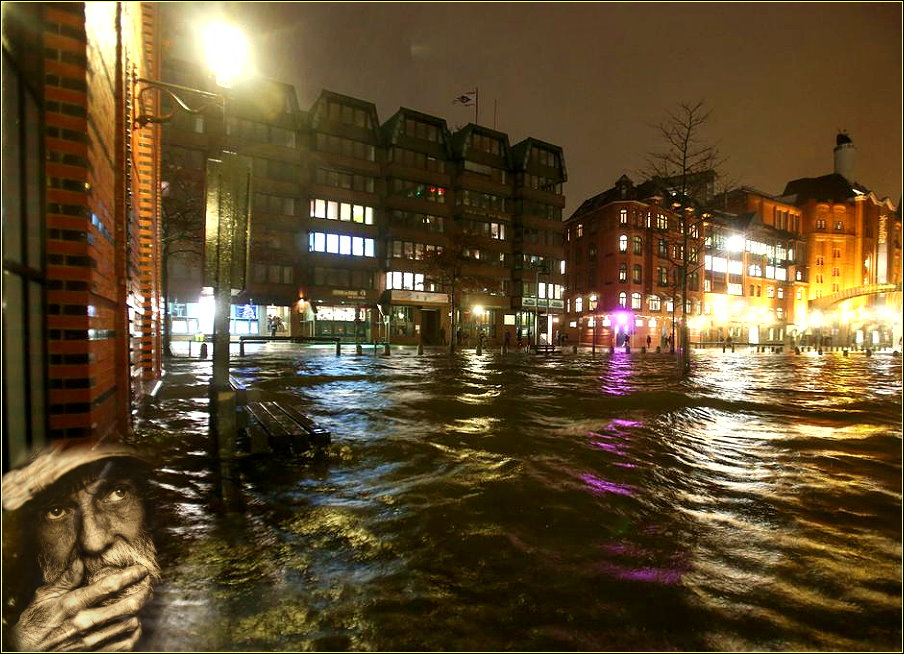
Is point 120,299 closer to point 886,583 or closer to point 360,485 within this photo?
point 360,485

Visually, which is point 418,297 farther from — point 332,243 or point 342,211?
point 342,211

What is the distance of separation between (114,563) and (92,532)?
49cm

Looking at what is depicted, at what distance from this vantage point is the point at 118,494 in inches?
150

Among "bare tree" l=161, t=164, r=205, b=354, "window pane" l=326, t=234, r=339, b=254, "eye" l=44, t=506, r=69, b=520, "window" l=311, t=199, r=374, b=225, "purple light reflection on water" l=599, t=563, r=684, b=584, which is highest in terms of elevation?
"window" l=311, t=199, r=374, b=225

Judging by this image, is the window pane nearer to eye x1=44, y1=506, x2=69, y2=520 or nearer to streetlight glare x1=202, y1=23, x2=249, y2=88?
streetlight glare x1=202, y1=23, x2=249, y2=88

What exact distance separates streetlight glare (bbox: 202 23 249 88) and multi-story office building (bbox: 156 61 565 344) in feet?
88.7

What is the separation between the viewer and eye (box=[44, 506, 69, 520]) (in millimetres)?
3131

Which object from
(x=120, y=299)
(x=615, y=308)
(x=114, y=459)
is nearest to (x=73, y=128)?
(x=120, y=299)

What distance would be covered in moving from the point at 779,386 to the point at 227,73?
1586 cm

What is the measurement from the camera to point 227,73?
5.13 metres

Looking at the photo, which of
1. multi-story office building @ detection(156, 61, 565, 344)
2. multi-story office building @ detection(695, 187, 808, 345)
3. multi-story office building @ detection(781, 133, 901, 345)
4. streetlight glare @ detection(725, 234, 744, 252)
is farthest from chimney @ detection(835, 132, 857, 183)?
multi-story office building @ detection(156, 61, 565, 344)

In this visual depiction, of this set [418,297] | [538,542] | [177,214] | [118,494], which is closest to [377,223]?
[418,297]

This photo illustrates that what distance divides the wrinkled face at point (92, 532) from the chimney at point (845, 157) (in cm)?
10001

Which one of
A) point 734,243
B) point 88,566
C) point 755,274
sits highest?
point 734,243
